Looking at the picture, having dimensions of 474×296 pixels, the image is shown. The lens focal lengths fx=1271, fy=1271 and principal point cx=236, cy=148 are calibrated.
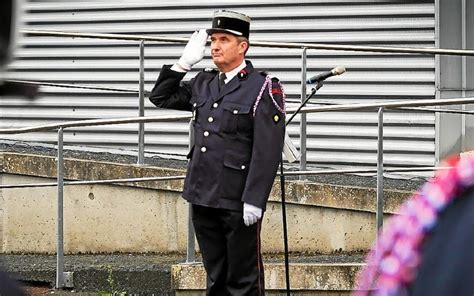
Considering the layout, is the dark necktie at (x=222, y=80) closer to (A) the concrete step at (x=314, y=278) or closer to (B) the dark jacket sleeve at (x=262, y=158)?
(B) the dark jacket sleeve at (x=262, y=158)

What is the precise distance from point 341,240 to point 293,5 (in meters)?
2.95

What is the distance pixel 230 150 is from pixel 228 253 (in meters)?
0.52

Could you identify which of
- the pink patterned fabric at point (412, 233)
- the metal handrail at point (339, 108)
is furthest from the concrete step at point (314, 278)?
the pink patterned fabric at point (412, 233)

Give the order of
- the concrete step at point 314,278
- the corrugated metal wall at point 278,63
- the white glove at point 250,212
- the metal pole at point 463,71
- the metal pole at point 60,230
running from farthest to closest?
the corrugated metal wall at point 278,63 → the metal pole at point 463,71 → the metal pole at point 60,230 → the concrete step at point 314,278 → the white glove at point 250,212

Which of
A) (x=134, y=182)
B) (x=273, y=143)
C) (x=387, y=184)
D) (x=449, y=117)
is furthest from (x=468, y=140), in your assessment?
(x=273, y=143)

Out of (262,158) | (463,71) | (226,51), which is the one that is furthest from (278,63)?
(262,158)

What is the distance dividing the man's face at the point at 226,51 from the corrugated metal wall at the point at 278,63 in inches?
138

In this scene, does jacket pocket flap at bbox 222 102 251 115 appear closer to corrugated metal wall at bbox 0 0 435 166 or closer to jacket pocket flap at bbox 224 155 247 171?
jacket pocket flap at bbox 224 155 247 171

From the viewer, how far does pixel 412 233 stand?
1372mm

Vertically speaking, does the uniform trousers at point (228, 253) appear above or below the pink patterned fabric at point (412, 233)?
below

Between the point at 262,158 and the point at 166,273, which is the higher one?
the point at 262,158

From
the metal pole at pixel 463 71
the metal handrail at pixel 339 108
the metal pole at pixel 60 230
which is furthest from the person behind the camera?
the metal pole at pixel 463 71

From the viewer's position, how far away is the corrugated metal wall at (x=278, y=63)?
10078 mm

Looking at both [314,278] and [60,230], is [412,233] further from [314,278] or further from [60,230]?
[60,230]
